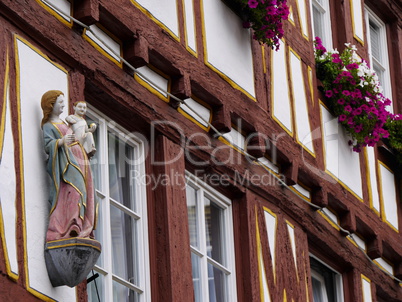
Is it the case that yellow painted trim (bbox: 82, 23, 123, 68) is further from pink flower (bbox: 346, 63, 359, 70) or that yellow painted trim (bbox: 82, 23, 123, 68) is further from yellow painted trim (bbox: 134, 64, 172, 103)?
pink flower (bbox: 346, 63, 359, 70)

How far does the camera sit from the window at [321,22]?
13242mm

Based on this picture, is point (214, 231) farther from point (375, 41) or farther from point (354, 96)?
point (375, 41)

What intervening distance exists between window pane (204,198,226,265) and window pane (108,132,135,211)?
0.95 metres

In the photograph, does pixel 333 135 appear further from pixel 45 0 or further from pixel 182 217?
pixel 45 0

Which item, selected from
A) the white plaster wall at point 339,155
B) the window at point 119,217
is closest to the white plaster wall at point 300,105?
the white plaster wall at point 339,155

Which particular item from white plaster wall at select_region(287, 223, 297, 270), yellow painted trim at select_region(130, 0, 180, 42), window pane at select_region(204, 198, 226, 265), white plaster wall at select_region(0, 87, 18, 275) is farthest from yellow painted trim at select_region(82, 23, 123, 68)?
white plaster wall at select_region(287, 223, 297, 270)

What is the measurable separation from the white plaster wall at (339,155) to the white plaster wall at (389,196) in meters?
0.68

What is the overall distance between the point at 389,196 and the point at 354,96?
1534mm

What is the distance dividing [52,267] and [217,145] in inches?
109

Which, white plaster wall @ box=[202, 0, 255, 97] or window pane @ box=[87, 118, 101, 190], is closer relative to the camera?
window pane @ box=[87, 118, 101, 190]

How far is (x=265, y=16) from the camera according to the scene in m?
10.9

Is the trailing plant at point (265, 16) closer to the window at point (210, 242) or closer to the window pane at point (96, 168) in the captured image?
the window at point (210, 242)

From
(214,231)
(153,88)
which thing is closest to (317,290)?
(214,231)

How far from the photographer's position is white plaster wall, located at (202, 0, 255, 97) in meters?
10.5
